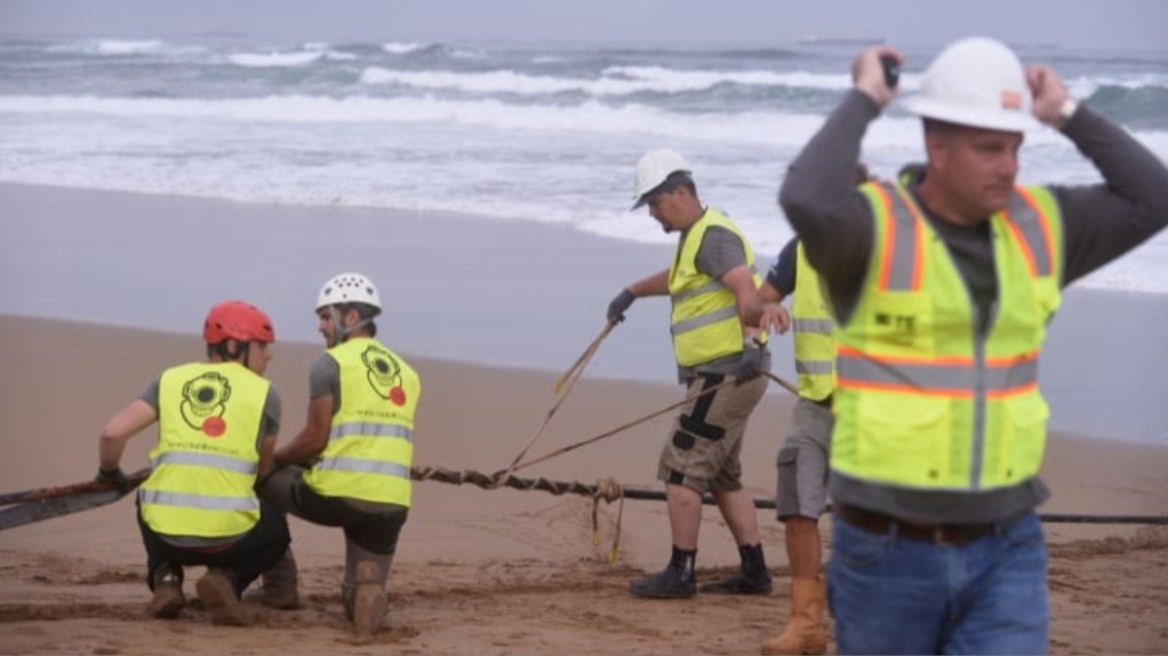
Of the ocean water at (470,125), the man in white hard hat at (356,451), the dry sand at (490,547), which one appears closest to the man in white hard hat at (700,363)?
the dry sand at (490,547)

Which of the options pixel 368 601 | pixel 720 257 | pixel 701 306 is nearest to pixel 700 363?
pixel 701 306

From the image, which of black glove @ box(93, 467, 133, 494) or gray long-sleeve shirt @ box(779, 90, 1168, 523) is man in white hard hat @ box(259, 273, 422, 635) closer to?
black glove @ box(93, 467, 133, 494)

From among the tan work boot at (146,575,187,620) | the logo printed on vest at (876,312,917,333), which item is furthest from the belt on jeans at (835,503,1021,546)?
the tan work boot at (146,575,187,620)

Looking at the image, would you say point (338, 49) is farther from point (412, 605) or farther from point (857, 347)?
point (857, 347)

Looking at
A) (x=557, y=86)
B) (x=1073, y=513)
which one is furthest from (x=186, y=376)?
(x=557, y=86)

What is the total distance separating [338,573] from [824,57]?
149ft

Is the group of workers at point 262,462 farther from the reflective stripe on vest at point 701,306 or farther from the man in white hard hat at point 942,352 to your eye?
the man in white hard hat at point 942,352

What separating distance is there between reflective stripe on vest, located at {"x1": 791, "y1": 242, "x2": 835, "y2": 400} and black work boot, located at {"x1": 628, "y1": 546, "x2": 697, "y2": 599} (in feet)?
3.30

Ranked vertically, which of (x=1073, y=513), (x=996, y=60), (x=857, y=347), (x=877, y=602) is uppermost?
(x=996, y=60)

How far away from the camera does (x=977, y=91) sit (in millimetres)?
3715

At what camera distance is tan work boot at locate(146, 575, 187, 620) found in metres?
6.58

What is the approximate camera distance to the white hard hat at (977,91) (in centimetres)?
370

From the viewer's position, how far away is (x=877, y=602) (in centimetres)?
383

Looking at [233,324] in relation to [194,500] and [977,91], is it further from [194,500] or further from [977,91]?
[977,91]
